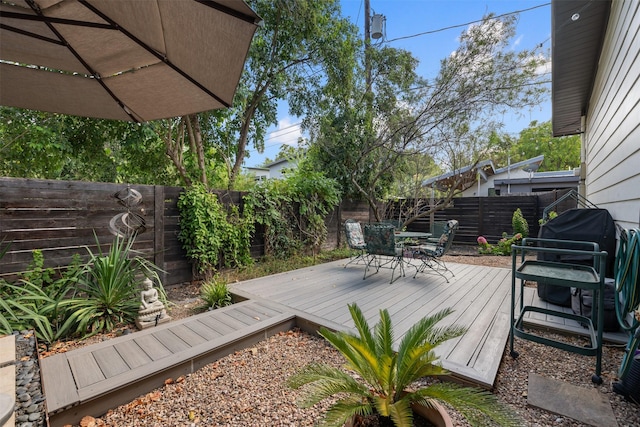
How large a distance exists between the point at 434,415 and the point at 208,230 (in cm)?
376

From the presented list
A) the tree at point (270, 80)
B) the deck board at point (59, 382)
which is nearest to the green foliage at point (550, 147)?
the tree at point (270, 80)

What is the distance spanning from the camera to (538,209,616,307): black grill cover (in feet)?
9.40

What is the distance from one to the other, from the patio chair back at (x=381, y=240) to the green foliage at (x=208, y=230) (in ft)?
6.64

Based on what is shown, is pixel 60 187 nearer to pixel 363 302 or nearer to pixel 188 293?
pixel 188 293

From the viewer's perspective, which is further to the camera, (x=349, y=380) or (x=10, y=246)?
(x=10, y=246)

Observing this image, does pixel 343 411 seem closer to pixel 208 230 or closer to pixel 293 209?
pixel 208 230

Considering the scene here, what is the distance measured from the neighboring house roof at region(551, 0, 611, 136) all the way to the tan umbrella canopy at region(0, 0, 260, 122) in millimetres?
A: 3384

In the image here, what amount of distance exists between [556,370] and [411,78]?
6263mm

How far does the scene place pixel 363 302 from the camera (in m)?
3.31

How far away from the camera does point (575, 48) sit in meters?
3.55

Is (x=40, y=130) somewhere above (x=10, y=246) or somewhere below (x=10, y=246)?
above

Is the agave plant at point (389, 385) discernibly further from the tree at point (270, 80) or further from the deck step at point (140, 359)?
the tree at point (270, 80)

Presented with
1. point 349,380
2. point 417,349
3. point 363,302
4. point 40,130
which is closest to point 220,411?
point 349,380

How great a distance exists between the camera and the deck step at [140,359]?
1651 mm
